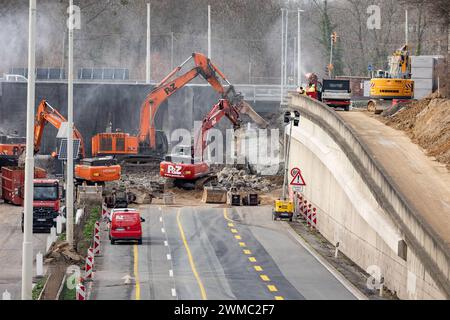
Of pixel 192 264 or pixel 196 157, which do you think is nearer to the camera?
pixel 192 264

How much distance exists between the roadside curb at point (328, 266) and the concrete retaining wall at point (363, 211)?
1.26 meters

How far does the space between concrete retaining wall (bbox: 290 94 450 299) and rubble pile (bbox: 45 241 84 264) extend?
11448 mm

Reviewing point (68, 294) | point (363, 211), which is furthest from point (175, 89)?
point (68, 294)

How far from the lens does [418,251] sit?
40.4m

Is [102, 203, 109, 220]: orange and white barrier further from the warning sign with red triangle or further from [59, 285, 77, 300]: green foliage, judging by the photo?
[59, 285, 77, 300]: green foliage

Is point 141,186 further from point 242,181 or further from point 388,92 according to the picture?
point 388,92

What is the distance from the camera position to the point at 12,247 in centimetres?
5609

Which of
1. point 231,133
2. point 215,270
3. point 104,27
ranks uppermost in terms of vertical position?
point 104,27

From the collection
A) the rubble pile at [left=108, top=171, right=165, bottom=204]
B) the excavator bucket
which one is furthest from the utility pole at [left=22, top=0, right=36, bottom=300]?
the excavator bucket

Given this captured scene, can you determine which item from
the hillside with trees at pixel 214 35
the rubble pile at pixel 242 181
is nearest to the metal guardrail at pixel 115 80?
the hillside with trees at pixel 214 35

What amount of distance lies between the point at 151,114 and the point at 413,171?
1512 inches

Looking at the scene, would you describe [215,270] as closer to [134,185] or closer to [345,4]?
[134,185]
